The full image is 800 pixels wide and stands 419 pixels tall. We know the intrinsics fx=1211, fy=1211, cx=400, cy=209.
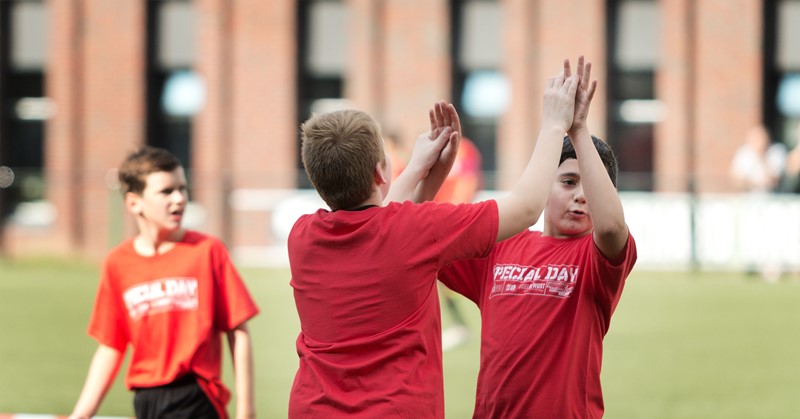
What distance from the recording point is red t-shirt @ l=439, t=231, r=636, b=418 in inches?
143

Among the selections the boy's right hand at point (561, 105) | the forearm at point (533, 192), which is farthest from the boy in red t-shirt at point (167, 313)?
the boy's right hand at point (561, 105)

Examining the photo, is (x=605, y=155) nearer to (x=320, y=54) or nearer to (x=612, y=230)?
(x=612, y=230)

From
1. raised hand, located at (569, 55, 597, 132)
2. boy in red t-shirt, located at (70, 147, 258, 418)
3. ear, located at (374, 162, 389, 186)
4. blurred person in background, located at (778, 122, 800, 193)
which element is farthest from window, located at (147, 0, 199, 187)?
raised hand, located at (569, 55, 597, 132)

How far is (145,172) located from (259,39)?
1849 cm

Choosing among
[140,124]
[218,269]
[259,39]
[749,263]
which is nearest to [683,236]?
[749,263]

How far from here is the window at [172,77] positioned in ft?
78.7

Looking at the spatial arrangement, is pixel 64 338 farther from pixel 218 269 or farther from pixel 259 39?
pixel 259 39

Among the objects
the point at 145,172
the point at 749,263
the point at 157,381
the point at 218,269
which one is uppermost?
the point at 145,172

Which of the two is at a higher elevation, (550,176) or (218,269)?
(550,176)

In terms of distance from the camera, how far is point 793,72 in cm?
2250

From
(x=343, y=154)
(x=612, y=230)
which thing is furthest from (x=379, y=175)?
(x=612, y=230)

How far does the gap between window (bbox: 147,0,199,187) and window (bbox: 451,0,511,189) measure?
5207 millimetres

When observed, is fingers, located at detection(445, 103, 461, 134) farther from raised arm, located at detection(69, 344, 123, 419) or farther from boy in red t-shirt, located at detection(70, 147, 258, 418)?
raised arm, located at detection(69, 344, 123, 419)

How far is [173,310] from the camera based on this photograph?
190 inches
